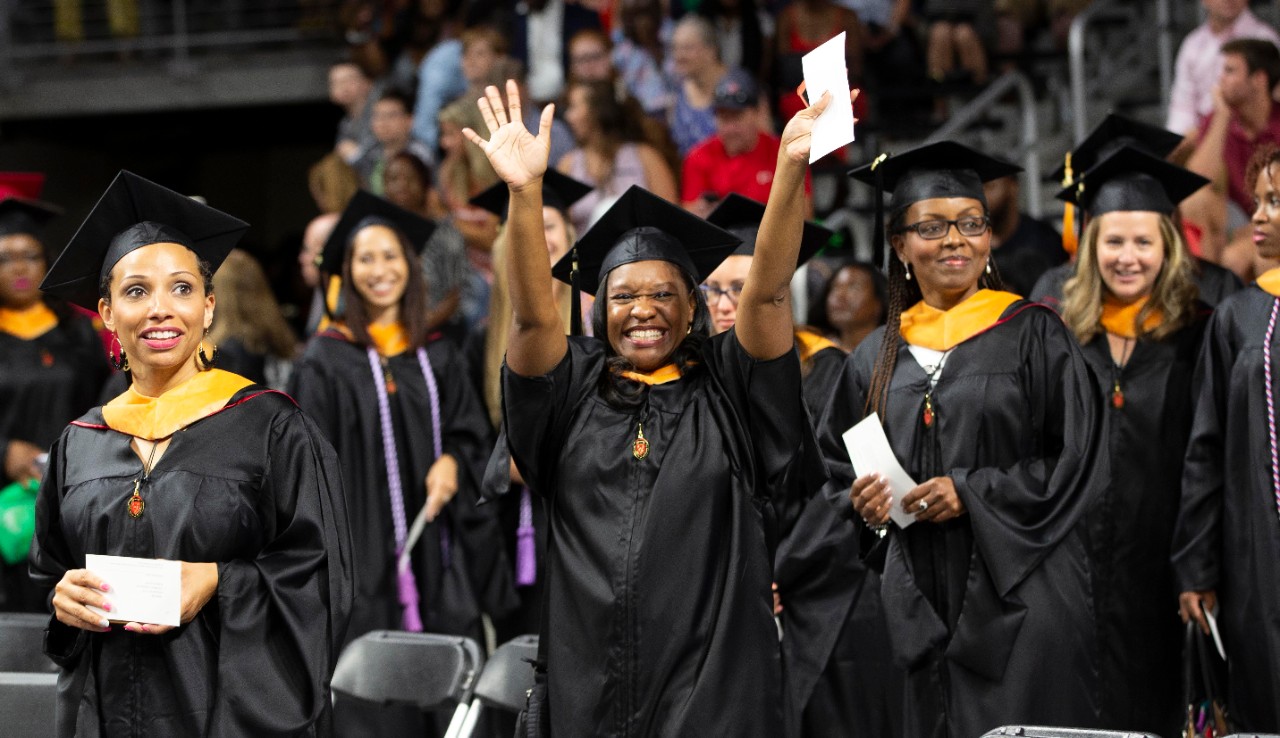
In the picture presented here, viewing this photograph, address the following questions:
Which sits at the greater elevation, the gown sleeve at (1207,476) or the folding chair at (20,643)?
the gown sleeve at (1207,476)

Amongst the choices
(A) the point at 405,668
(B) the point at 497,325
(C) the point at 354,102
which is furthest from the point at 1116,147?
(C) the point at 354,102

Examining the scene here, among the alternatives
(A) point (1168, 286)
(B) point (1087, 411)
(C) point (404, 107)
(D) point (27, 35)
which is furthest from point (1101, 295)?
(D) point (27, 35)

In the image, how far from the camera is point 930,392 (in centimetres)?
448

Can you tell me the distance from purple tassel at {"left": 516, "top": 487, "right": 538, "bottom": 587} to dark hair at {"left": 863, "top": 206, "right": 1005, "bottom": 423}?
1.77 m

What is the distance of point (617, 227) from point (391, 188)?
12.3 feet

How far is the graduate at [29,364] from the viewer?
21.0ft

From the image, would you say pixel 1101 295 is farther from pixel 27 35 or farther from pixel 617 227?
pixel 27 35

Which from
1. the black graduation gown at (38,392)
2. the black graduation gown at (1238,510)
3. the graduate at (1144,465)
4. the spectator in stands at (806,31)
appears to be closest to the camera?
the black graduation gown at (1238,510)

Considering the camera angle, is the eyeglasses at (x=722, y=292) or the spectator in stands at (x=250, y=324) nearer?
the eyeglasses at (x=722, y=292)

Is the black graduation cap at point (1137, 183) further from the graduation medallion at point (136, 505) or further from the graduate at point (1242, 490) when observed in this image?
the graduation medallion at point (136, 505)

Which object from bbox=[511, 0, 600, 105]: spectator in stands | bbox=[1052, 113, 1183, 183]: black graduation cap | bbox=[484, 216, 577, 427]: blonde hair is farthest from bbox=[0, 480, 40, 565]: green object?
bbox=[511, 0, 600, 105]: spectator in stands

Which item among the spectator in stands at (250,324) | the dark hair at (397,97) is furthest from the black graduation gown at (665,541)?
the dark hair at (397,97)

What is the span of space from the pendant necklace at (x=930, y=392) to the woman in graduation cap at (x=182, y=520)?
174 cm

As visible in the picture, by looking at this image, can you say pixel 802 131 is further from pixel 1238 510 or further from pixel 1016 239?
pixel 1016 239
